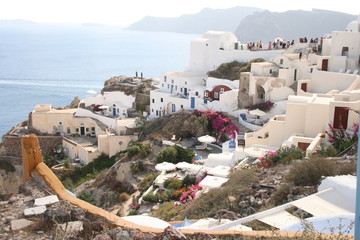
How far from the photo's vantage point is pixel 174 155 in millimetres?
22406

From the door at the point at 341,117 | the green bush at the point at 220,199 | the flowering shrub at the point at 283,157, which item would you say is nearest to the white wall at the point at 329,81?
the door at the point at 341,117

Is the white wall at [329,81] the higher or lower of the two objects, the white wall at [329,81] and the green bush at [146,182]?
the higher

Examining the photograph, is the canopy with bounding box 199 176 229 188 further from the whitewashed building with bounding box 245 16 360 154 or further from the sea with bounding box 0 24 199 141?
the sea with bounding box 0 24 199 141

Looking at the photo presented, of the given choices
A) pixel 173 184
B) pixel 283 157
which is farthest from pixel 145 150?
pixel 283 157

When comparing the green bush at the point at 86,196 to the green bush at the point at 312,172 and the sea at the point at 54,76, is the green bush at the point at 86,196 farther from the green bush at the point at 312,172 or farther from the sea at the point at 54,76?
the sea at the point at 54,76

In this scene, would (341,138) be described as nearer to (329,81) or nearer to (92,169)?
(329,81)

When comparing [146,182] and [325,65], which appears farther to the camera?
[325,65]

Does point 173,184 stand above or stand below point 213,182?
below

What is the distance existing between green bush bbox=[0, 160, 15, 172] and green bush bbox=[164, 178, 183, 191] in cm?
1750

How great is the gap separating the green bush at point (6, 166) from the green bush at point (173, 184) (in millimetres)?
17496

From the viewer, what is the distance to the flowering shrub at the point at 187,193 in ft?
50.0

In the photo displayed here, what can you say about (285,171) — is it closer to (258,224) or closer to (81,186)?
(258,224)

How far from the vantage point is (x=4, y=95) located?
205 feet

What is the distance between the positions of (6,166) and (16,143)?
1.97 meters
